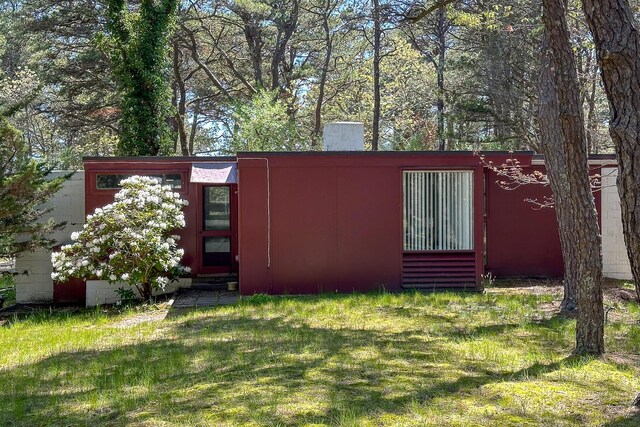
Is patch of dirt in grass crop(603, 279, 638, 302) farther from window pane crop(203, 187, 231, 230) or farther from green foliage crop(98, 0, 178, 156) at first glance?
green foliage crop(98, 0, 178, 156)

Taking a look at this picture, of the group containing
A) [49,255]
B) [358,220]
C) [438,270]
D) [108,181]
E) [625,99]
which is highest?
[108,181]

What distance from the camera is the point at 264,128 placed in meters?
16.6

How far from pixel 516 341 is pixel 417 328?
1.13 metres

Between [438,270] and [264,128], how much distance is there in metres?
8.38

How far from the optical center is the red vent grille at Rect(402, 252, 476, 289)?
31.5 feet

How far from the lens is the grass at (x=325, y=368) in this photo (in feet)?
12.6

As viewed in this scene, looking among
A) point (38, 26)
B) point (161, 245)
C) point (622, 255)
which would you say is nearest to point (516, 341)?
point (161, 245)

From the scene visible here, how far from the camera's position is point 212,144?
1042 inches

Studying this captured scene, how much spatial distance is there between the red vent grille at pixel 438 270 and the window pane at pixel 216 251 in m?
3.22

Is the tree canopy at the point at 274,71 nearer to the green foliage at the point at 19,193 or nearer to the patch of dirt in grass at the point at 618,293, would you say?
the patch of dirt in grass at the point at 618,293

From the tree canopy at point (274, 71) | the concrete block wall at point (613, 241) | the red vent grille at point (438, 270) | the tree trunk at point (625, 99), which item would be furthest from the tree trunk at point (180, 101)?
the tree trunk at point (625, 99)

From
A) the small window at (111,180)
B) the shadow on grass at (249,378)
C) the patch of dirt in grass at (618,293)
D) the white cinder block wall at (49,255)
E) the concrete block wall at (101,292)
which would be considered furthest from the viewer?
the white cinder block wall at (49,255)

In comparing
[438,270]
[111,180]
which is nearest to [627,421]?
[438,270]

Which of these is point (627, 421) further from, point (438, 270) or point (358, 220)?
point (358, 220)
